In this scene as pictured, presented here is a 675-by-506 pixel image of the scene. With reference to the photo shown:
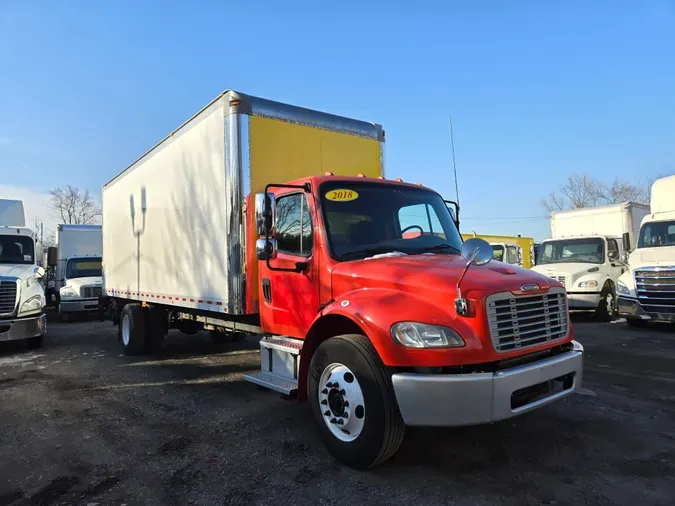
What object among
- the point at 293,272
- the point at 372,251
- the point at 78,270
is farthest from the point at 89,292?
the point at 372,251

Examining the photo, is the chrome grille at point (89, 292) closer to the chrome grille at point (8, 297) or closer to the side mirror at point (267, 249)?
the chrome grille at point (8, 297)

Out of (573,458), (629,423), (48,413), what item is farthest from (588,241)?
(48,413)

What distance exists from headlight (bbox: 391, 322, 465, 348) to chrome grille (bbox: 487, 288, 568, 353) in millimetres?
313

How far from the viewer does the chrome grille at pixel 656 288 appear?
10.2 m

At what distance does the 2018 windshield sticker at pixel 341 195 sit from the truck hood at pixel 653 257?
8.77m

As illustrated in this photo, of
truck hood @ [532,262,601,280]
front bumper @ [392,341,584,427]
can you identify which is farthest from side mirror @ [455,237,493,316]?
truck hood @ [532,262,601,280]

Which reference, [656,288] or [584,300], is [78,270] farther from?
[656,288]

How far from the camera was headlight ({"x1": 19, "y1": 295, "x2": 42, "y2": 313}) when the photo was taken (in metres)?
9.78

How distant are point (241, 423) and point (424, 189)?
3263mm

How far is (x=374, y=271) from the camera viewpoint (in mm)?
4117

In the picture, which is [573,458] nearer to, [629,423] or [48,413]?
[629,423]

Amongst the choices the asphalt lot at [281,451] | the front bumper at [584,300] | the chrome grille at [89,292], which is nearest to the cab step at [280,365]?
the asphalt lot at [281,451]

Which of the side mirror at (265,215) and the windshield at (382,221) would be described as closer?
the windshield at (382,221)

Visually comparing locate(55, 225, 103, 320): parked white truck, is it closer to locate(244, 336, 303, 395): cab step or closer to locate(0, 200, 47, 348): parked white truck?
locate(0, 200, 47, 348): parked white truck
